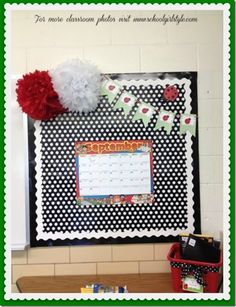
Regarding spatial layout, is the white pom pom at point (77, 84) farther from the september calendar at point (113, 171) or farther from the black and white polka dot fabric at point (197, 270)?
the black and white polka dot fabric at point (197, 270)

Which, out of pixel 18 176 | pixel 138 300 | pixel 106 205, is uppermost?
pixel 18 176

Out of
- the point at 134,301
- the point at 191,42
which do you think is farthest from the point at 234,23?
the point at 134,301

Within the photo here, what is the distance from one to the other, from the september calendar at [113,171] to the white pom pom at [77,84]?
0.59 feet

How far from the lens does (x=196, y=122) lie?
1.25m

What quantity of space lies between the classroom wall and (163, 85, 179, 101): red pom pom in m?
0.09

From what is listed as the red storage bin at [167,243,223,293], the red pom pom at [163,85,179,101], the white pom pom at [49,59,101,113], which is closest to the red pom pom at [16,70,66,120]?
the white pom pom at [49,59,101,113]

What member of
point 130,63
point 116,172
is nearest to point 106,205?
point 116,172

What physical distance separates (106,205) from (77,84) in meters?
0.54

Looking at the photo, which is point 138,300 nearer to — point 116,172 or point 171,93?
point 116,172

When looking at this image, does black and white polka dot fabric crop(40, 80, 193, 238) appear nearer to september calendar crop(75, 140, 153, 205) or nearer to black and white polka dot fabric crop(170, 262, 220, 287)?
september calendar crop(75, 140, 153, 205)

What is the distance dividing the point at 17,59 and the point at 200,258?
1.16m

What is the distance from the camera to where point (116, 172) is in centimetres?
124

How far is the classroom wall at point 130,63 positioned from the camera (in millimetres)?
1245

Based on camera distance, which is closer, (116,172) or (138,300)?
(138,300)
